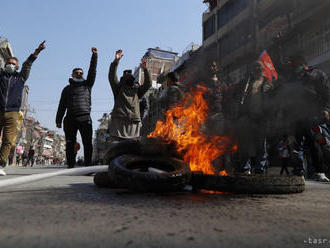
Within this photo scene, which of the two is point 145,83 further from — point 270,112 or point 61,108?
point 270,112

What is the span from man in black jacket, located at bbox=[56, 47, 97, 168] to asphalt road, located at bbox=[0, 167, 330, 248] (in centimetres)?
369

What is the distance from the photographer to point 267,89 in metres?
4.80

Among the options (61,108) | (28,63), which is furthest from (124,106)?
(28,63)

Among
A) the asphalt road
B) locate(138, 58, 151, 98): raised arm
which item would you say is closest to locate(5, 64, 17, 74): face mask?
locate(138, 58, 151, 98): raised arm

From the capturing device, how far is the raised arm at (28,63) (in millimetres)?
4789

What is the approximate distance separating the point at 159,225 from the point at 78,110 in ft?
15.0

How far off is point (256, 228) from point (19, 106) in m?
4.87

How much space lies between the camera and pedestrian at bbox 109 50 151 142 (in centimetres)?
498

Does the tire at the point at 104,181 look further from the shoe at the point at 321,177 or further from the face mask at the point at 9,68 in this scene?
the shoe at the point at 321,177

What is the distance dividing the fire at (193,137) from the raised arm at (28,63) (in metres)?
2.94

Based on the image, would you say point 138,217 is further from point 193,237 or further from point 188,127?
point 188,127

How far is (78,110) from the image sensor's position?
5328mm

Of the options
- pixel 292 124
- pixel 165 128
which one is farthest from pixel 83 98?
pixel 292 124

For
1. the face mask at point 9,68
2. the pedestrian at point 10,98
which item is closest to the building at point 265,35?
the pedestrian at point 10,98
